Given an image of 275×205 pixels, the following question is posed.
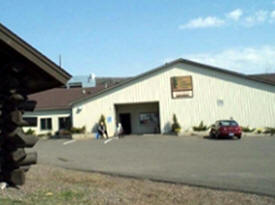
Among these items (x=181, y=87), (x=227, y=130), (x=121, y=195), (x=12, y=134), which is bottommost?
(x=121, y=195)

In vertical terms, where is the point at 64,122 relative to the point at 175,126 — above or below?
above

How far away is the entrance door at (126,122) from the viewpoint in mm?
39469

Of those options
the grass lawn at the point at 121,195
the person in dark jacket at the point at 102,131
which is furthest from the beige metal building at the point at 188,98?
the grass lawn at the point at 121,195

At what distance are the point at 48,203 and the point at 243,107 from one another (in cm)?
3062

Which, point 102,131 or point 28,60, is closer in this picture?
point 28,60

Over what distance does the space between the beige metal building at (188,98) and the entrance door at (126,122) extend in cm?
136

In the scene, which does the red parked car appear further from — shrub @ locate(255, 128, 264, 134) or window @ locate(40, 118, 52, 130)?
window @ locate(40, 118, 52, 130)

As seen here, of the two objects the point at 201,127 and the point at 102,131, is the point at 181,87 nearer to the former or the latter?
the point at 201,127

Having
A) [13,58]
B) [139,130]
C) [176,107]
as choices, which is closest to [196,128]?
[176,107]

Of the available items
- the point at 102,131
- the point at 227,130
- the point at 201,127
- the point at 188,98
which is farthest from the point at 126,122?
the point at 227,130

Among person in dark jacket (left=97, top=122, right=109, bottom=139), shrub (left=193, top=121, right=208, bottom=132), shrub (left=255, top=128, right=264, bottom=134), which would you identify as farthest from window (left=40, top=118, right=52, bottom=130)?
shrub (left=255, top=128, right=264, bottom=134)

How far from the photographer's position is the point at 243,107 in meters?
34.7

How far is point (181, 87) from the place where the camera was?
35781mm

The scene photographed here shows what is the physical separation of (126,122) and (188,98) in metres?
7.92
